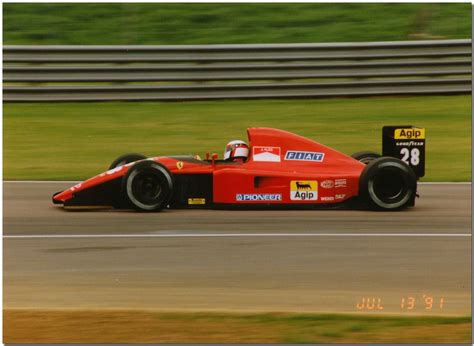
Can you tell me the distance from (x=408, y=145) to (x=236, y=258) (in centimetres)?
320

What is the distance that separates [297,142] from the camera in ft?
33.8

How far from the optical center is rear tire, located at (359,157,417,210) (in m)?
10.0

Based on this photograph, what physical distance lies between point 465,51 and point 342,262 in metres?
9.05

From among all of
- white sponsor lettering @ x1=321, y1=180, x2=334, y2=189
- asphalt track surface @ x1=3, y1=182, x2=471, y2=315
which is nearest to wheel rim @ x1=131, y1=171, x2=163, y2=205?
asphalt track surface @ x1=3, y1=182, x2=471, y2=315

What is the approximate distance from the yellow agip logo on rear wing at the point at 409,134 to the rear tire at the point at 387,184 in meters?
0.68

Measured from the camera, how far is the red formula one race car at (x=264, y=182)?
10070 millimetres

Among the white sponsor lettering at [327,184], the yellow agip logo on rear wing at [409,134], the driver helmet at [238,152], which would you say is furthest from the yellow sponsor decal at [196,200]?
the yellow agip logo on rear wing at [409,134]

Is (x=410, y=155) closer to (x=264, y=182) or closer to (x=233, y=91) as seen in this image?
(x=264, y=182)

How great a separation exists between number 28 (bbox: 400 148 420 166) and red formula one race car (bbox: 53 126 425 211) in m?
0.51

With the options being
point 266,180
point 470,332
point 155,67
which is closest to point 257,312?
point 470,332

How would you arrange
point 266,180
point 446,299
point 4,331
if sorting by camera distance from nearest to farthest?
point 4,331
point 446,299
point 266,180

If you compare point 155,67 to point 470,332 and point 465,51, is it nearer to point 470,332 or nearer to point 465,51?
point 465,51

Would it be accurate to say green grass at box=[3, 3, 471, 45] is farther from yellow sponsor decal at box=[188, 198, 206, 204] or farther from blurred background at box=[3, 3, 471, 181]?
yellow sponsor decal at box=[188, 198, 206, 204]

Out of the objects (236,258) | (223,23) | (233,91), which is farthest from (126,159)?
(223,23)
